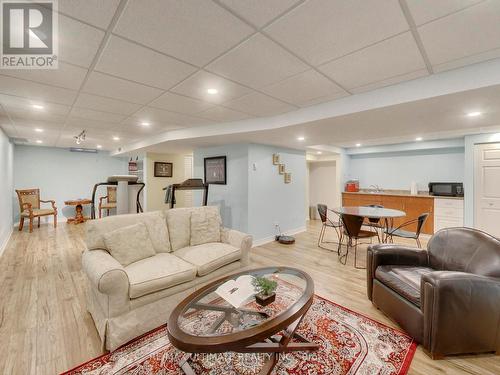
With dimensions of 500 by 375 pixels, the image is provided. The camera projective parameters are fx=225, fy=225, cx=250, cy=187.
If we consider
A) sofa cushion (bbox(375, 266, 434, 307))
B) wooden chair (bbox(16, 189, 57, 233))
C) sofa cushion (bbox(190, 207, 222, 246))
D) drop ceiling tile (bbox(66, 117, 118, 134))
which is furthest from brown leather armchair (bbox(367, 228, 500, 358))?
wooden chair (bbox(16, 189, 57, 233))

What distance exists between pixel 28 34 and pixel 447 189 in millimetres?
7117

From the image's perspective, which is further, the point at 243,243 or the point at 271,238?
the point at 271,238

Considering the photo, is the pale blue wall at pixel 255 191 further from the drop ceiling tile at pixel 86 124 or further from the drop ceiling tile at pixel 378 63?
the drop ceiling tile at pixel 378 63

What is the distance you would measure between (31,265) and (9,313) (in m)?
1.61

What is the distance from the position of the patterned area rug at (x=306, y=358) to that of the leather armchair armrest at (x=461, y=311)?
28cm

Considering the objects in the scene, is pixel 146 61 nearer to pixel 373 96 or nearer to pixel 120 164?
pixel 373 96

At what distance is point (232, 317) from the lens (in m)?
1.69

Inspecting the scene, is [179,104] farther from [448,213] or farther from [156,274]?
[448,213]

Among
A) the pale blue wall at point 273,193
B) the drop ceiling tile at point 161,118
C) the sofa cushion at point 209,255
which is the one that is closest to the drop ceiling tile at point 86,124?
the drop ceiling tile at point 161,118

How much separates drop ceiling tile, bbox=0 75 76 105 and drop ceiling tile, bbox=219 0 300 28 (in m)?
2.24

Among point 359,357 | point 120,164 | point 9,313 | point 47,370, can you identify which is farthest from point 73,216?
point 359,357

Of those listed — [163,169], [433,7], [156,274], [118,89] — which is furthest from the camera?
[163,169]

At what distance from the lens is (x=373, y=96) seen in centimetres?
246

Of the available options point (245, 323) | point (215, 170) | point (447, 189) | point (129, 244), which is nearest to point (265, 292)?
point (245, 323)
